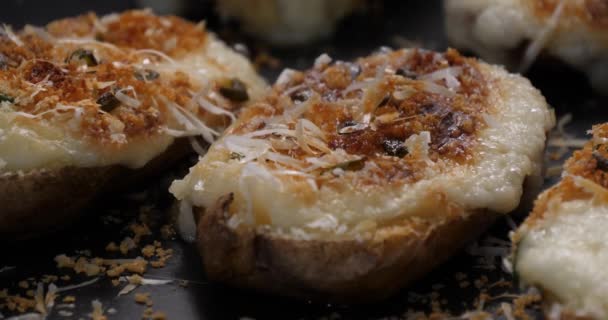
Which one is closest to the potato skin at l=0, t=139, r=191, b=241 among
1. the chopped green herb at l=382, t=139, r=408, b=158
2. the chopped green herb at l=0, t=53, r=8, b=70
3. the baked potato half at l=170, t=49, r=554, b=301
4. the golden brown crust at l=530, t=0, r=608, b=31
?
the baked potato half at l=170, t=49, r=554, b=301

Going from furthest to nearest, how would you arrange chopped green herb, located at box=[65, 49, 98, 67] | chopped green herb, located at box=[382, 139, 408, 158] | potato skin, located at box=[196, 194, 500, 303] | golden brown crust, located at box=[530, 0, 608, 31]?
golden brown crust, located at box=[530, 0, 608, 31] < chopped green herb, located at box=[65, 49, 98, 67] < chopped green herb, located at box=[382, 139, 408, 158] < potato skin, located at box=[196, 194, 500, 303]

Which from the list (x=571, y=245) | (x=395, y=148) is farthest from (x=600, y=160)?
(x=395, y=148)

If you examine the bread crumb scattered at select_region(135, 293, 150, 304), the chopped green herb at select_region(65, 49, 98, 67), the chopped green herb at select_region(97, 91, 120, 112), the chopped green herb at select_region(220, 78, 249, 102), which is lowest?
the bread crumb scattered at select_region(135, 293, 150, 304)

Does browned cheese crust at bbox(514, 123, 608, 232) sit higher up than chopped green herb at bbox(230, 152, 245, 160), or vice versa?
chopped green herb at bbox(230, 152, 245, 160)

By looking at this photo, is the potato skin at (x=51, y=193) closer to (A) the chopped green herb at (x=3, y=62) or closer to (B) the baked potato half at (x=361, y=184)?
(B) the baked potato half at (x=361, y=184)

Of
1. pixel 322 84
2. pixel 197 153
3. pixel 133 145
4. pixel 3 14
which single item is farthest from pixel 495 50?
pixel 3 14

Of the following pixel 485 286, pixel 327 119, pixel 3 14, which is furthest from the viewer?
pixel 3 14

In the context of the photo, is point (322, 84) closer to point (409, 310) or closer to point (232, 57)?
point (232, 57)

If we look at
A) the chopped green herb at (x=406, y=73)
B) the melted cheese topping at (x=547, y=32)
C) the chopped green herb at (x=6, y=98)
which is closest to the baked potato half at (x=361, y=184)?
the chopped green herb at (x=406, y=73)

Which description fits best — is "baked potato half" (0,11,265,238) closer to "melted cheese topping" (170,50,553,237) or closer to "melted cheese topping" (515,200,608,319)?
"melted cheese topping" (170,50,553,237)
